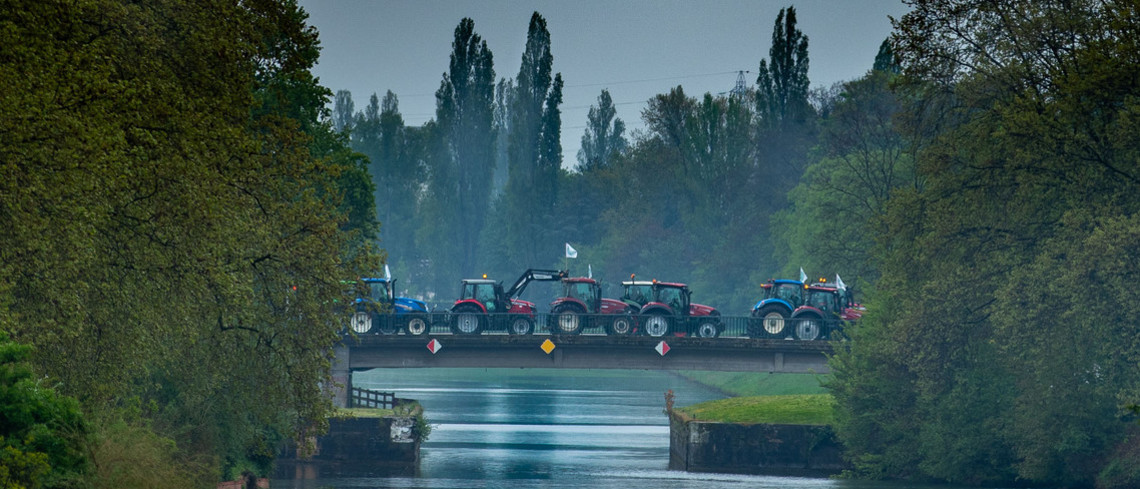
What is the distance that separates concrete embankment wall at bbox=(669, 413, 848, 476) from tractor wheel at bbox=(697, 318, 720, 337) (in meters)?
5.85

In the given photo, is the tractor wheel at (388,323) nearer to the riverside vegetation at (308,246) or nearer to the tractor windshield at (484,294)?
the riverside vegetation at (308,246)

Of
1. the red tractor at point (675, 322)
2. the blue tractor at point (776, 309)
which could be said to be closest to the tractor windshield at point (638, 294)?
the red tractor at point (675, 322)

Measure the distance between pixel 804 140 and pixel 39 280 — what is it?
82.6 m

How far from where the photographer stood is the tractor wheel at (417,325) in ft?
178

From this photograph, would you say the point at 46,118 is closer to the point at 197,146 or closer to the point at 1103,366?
the point at 197,146

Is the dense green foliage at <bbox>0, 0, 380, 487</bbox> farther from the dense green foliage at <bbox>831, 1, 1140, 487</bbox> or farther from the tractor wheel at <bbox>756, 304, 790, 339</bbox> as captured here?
the tractor wheel at <bbox>756, 304, 790, 339</bbox>

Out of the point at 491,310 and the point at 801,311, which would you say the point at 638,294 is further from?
the point at 801,311

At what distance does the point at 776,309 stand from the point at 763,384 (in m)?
28.0

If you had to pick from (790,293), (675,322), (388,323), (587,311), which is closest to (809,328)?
(790,293)

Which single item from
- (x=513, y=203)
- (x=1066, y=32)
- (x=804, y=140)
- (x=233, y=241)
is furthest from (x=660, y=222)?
(x=233, y=241)

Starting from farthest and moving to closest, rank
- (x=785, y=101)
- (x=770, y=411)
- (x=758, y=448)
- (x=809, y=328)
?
(x=785, y=101) < (x=809, y=328) < (x=770, y=411) < (x=758, y=448)

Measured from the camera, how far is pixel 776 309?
58156mm

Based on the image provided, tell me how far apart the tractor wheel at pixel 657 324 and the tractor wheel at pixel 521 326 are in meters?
4.52

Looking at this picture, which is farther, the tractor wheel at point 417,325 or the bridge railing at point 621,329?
the bridge railing at point 621,329
